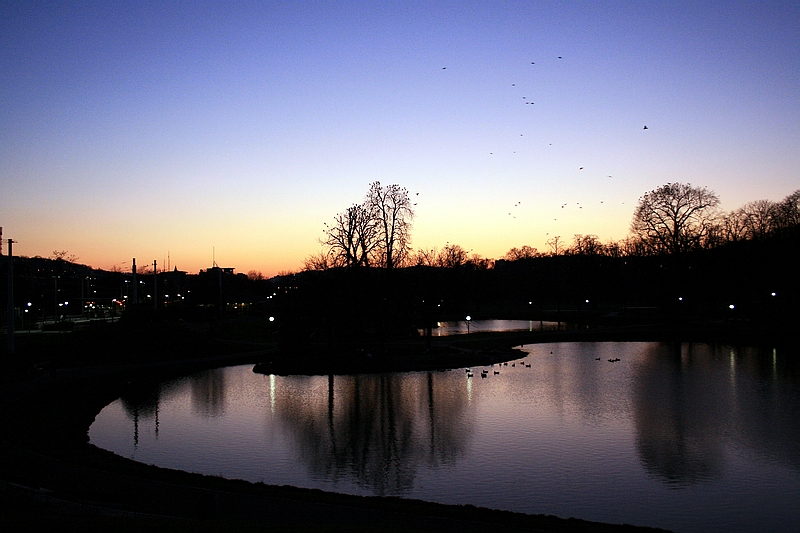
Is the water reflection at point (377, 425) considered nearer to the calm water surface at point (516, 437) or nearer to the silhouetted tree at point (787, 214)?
the calm water surface at point (516, 437)

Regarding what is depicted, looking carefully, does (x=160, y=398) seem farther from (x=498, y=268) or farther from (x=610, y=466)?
(x=498, y=268)

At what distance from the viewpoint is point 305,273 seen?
174ft

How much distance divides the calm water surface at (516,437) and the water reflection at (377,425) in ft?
0.29

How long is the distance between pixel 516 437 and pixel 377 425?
19.1 feet

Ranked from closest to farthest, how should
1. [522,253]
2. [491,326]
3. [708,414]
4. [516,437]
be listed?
[516,437] < [708,414] < [491,326] < [522,253]

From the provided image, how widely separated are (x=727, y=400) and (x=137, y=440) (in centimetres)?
2486

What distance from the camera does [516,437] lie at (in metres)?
23.3

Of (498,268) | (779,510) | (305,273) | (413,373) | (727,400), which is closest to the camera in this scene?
(779,510)

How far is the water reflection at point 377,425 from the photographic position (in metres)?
19.9

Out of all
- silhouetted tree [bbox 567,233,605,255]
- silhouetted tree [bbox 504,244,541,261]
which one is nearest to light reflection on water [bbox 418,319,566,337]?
silhouetted tree [bbox 567,233,605,255]

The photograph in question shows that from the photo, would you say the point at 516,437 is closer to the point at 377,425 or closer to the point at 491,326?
the point at 377,425

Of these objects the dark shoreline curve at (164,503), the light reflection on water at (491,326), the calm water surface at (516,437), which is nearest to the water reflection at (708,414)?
the calm water surface at (516,437)

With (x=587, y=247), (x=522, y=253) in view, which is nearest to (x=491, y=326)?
(x=587, y=247)

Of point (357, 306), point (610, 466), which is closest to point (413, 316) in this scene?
point (357, 306)
